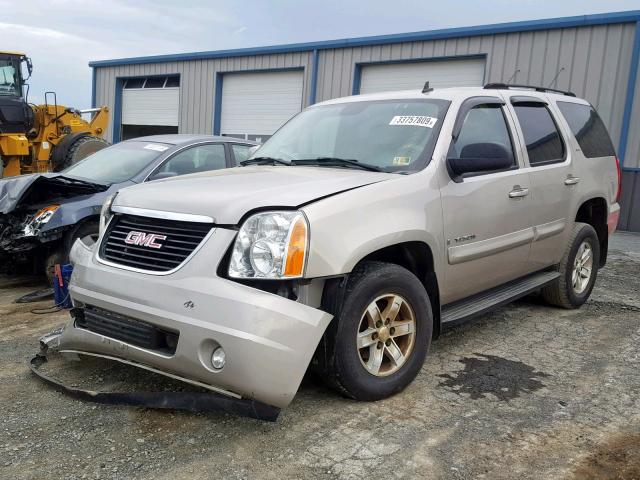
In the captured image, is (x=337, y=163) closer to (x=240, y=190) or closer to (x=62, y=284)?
(x=240, y=190)

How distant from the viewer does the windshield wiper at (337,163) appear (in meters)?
3.69

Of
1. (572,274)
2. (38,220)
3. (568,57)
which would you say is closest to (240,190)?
(38,220)

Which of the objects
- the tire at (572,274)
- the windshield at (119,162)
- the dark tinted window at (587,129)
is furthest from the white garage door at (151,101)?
the tire at (572,274)

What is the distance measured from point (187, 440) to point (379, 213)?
153 cm

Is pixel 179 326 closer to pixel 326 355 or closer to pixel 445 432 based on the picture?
pixel 326 355

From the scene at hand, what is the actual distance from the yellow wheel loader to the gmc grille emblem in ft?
32.9

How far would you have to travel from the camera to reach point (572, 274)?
5.36m

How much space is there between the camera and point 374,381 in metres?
3.24

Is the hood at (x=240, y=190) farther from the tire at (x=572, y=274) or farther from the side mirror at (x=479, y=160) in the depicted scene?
the tire at (x=572, y=274)

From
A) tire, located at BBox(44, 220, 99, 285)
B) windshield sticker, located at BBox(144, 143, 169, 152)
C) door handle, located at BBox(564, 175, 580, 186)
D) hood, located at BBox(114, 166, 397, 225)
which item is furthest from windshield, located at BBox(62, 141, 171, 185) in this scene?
door handle, located at BBox(564, 175, 580, 186)

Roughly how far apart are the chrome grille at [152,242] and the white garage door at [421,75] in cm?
1208

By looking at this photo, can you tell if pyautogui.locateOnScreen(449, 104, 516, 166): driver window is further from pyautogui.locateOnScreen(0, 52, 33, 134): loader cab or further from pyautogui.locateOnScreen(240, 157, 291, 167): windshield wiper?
pyautogui.locateOnScreen(0, 52, 33, 134): loader cab

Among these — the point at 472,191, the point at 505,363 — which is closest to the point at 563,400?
the point at 505,363

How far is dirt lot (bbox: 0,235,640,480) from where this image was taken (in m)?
2.64
